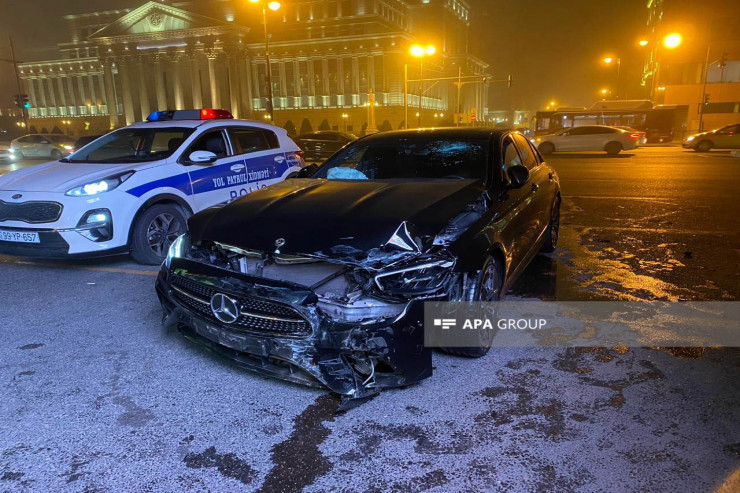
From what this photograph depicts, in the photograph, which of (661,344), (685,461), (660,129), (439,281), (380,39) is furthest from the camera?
(380,39)

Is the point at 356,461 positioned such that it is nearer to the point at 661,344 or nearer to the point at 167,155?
the point at 661,344

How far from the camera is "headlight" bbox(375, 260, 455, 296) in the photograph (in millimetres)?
3051

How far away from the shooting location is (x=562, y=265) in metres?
6.24

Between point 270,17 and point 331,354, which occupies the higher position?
point 270,17

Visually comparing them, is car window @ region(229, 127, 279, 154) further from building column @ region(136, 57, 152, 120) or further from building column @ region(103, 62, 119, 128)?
building column @ region(103, 62, 119, 128)

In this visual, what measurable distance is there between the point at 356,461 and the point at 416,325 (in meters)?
0.78

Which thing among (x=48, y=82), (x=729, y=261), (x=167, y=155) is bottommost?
(x=729, y=261)

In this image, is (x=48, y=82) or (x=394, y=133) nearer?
(x=394, y=133)

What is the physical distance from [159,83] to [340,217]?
7472 cm

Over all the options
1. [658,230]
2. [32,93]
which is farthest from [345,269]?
[32,93]

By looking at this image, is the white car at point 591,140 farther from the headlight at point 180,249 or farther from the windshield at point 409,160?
the headlight at point 180,249

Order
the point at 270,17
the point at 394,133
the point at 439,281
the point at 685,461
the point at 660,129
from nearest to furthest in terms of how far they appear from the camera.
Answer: the point at 685,461
the point at 439,281
the point at 394,133
the point at 660,129
the point at 270,17

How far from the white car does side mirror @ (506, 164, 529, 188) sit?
2243 cm

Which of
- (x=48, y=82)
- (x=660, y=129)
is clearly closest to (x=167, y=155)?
(x=660, y=129)
